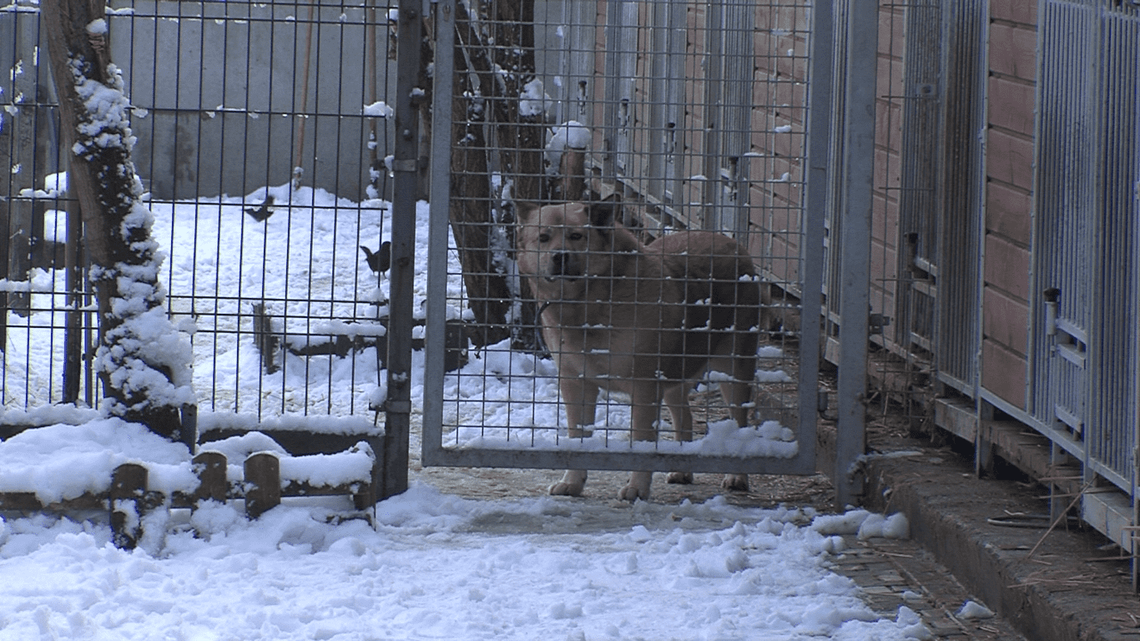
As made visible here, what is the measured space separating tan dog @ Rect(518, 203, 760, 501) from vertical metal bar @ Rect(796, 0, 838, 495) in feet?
0.79

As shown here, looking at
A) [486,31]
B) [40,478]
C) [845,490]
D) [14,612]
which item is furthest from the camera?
[486,31]

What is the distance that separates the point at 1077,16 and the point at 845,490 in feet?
6.80

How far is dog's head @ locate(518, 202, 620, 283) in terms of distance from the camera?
5227mm

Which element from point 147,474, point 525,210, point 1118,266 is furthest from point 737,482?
point 147,474

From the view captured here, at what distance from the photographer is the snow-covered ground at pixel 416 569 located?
3.81 m

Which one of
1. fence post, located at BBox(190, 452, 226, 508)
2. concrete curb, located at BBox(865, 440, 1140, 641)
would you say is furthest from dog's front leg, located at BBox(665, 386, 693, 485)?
fence post, located at BBox(190, 452, 226, 508)

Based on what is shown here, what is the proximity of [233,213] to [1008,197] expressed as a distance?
963 centimetres

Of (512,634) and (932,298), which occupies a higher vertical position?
(932,298)

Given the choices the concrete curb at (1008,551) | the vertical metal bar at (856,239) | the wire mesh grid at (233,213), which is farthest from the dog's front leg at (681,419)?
the wire mesh grid at (233,213)

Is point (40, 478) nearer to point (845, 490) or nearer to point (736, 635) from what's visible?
point (736, 635)

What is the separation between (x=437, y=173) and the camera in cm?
514

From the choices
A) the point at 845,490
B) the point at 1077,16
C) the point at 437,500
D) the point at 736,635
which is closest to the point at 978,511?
the point at 845,490

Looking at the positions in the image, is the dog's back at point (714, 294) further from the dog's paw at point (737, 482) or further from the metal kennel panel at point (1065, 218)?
the metal kennel panel at point (1065, 218)

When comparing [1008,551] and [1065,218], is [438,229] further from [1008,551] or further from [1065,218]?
[1008,551]
